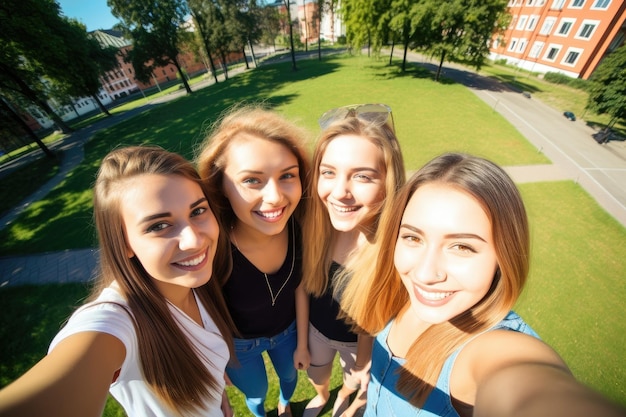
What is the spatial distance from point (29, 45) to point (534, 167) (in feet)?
80.4

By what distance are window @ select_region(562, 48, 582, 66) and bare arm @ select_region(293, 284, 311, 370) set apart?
36.4m

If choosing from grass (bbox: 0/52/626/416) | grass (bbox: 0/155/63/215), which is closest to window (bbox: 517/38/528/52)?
grass (bbox: 0/52/626/416)

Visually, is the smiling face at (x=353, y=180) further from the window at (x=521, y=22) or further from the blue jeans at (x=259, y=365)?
the window at (x=521, y=22)

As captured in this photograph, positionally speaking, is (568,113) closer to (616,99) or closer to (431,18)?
(616,99)

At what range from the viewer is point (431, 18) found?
18.9m

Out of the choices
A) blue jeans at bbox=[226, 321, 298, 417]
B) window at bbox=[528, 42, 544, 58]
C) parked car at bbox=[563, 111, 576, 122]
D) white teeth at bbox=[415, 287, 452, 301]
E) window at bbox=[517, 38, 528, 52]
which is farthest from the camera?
window at bbox=[517, 38, 528, 52]

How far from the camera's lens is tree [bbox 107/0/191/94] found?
22203 mm

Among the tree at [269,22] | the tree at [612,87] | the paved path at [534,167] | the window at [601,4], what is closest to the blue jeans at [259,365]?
the paved path at [534,167]

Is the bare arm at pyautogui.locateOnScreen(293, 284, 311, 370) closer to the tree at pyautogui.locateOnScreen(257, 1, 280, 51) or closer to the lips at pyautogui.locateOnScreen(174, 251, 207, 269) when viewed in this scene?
the lips at pyautogui.locateOnScreen(174, 251, 207, 269)

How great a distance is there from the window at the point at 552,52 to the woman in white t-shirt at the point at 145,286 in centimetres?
3896

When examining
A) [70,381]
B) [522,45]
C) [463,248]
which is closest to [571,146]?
[463,248]

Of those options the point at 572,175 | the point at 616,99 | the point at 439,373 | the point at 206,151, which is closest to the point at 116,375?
the point at 206,151

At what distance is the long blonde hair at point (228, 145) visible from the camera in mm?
2020

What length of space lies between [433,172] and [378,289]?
102cm
